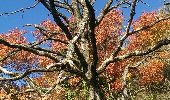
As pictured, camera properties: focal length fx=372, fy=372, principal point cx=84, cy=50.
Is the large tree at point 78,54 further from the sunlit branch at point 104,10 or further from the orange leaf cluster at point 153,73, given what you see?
the orange leaf cluster at point 153,73

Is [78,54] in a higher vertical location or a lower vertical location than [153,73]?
lower

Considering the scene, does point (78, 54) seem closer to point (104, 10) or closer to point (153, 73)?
point (104, 10)

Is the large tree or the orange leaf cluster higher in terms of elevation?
the orange leaf cluster

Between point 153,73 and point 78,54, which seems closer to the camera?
point 78,54

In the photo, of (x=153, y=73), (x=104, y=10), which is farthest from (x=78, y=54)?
(x=153, y=73)

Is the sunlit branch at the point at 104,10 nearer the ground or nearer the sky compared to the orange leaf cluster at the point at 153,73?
nearer the ground

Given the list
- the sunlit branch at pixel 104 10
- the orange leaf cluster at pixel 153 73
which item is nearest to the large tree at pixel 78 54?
the sunlit branch at pixel 104 10

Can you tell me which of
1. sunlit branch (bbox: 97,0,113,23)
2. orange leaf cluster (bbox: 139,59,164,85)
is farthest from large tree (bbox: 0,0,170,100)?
orange leaf cluster (bbox: 139,59,164,85)

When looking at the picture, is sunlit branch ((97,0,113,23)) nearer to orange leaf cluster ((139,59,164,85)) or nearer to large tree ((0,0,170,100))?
large tree ((0,0,170,100))

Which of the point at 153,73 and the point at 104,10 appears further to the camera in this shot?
the point at 153,73

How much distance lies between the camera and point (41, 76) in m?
48.2

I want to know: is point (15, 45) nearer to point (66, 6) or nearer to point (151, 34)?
point (66, 6)

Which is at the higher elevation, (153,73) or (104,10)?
(153,73)

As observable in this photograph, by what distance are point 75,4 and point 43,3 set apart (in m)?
2.34
